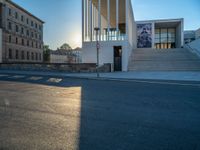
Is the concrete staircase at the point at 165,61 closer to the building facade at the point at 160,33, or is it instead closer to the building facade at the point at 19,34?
the building facade at the point at 160,33

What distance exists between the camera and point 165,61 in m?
29.9

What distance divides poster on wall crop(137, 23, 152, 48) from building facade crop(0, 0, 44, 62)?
3118 cm

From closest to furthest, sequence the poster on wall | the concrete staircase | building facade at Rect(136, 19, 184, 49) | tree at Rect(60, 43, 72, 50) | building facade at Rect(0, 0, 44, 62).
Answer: the concrete staircase < building facade at Rect(136, 19, 184, 49) < the poster on wall < building facade at Rect(0, 0, 44, 62) < tree at Rect(60, 43, 72, 50)

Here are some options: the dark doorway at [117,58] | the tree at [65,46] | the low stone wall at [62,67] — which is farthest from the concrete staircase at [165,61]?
the tree at [65,46]

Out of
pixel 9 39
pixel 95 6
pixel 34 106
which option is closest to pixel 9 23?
pixel 9 39

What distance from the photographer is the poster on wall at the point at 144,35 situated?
49694mm

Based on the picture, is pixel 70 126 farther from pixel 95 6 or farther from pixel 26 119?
pixel 95 6

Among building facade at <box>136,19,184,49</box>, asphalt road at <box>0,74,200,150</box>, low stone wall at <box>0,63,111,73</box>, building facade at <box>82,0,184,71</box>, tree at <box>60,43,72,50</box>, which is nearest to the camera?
asphalt road at <box>0,74,200,150</box>

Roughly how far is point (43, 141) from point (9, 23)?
5750cm

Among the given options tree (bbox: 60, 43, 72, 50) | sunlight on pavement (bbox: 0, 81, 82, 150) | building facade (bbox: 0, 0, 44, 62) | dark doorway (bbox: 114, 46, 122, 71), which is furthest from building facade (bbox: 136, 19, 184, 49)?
tree (bbox: 60, 43, 72, 50)

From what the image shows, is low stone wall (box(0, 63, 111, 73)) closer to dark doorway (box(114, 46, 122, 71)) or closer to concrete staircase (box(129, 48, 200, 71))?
dark doorway (box(114, 46, 122, 71))

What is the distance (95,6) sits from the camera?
33875 millimetres

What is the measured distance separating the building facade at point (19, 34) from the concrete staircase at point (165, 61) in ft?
108

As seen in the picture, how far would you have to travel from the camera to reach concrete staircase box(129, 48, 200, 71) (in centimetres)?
2727
